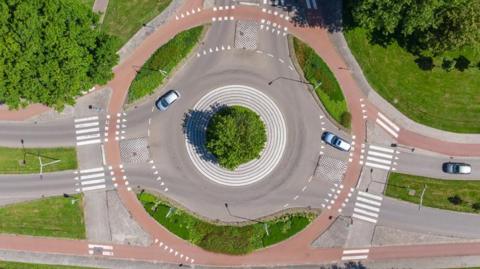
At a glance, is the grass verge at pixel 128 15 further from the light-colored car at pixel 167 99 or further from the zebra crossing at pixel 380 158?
A: the zebra crossing at pixel 380 158

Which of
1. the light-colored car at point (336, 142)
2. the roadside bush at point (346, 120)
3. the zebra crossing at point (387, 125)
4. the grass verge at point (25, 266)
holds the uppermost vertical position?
the zebra crossing at point (387, 125)

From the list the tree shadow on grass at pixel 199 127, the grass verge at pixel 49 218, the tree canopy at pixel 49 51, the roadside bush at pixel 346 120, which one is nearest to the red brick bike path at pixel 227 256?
the roadside bush at pixel 346 120

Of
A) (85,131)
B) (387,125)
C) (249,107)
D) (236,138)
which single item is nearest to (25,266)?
(85,131)

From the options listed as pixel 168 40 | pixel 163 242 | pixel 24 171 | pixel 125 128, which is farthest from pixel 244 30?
pixel 24 171

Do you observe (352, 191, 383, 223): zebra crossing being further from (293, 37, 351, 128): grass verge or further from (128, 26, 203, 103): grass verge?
(128, 26, 203, 103): grass verge

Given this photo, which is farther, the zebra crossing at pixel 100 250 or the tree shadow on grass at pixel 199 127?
the zebra crossing at pixel 100 250

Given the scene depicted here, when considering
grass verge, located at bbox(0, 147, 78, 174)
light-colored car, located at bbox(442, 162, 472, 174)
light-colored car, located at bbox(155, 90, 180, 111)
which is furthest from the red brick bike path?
light-colored car, located at bbox(442, 162, 472, 174)
